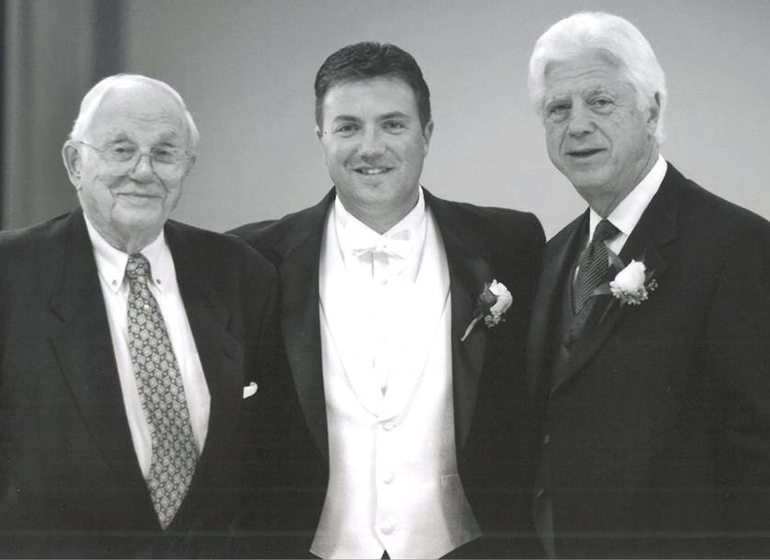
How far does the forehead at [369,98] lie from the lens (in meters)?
2.02

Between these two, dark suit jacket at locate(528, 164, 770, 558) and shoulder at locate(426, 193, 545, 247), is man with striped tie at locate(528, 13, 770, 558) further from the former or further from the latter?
shoulder at locate(426, 193, 545, 247)

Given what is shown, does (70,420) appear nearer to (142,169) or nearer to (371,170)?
(142,169)

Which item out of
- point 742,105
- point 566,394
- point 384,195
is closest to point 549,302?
point 566,394

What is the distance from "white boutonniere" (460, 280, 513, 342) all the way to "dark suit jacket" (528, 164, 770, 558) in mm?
170

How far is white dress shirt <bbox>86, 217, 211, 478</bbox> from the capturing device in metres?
1.92

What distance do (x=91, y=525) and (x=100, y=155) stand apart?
30.2 inches

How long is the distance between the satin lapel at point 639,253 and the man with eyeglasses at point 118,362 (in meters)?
0.73

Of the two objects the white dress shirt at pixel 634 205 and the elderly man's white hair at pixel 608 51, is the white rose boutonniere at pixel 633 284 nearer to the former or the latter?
the white dress shirt at pixel 634 205

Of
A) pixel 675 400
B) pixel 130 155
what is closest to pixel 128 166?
pixel 130 155

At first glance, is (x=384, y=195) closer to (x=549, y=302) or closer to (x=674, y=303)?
(x=549, y=302)

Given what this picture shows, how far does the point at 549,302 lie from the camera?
2.05 meters

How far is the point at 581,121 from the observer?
193cm

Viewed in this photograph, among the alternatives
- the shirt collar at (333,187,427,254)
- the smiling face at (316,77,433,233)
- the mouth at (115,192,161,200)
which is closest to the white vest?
the shirt collar at (333,187,427,254)

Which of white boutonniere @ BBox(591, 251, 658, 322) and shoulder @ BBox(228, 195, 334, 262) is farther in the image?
shoulder @ BBox(228, 195, 334, 262)
